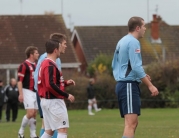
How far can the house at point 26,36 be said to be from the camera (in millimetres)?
56000

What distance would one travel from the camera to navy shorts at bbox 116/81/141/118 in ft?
35.8

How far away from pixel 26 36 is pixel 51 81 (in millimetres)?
47608

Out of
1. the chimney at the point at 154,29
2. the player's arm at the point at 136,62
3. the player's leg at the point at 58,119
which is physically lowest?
the player's leg at the point at 58,119

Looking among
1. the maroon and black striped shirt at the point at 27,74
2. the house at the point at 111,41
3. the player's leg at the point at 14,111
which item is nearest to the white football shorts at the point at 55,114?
the maroon and black striped shirt at the point at 27,74

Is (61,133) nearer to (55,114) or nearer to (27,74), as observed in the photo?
(55,114)

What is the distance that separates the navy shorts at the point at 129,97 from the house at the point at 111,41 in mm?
52662

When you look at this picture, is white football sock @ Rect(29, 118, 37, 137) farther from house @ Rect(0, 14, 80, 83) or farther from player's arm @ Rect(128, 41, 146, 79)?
house @ Rect(0, 14, 80, 83)

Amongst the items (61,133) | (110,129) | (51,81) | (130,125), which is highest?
(51,81)

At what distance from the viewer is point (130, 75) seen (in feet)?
35.9

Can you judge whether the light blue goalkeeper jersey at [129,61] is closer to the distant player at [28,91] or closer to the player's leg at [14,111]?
the distant player at [28,91]

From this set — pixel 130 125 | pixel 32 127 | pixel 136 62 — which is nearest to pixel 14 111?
pixel 32 127

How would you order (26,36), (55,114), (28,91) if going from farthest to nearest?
(26,36)
(28,91)
(55,114)

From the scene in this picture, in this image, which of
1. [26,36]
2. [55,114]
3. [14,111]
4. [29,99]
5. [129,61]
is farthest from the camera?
[26,36]

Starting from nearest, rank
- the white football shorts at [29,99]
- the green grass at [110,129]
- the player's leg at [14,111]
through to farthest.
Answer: the white football shorts at [29,99]
the green grass at [110,129]
the player's leg at [14,111]
